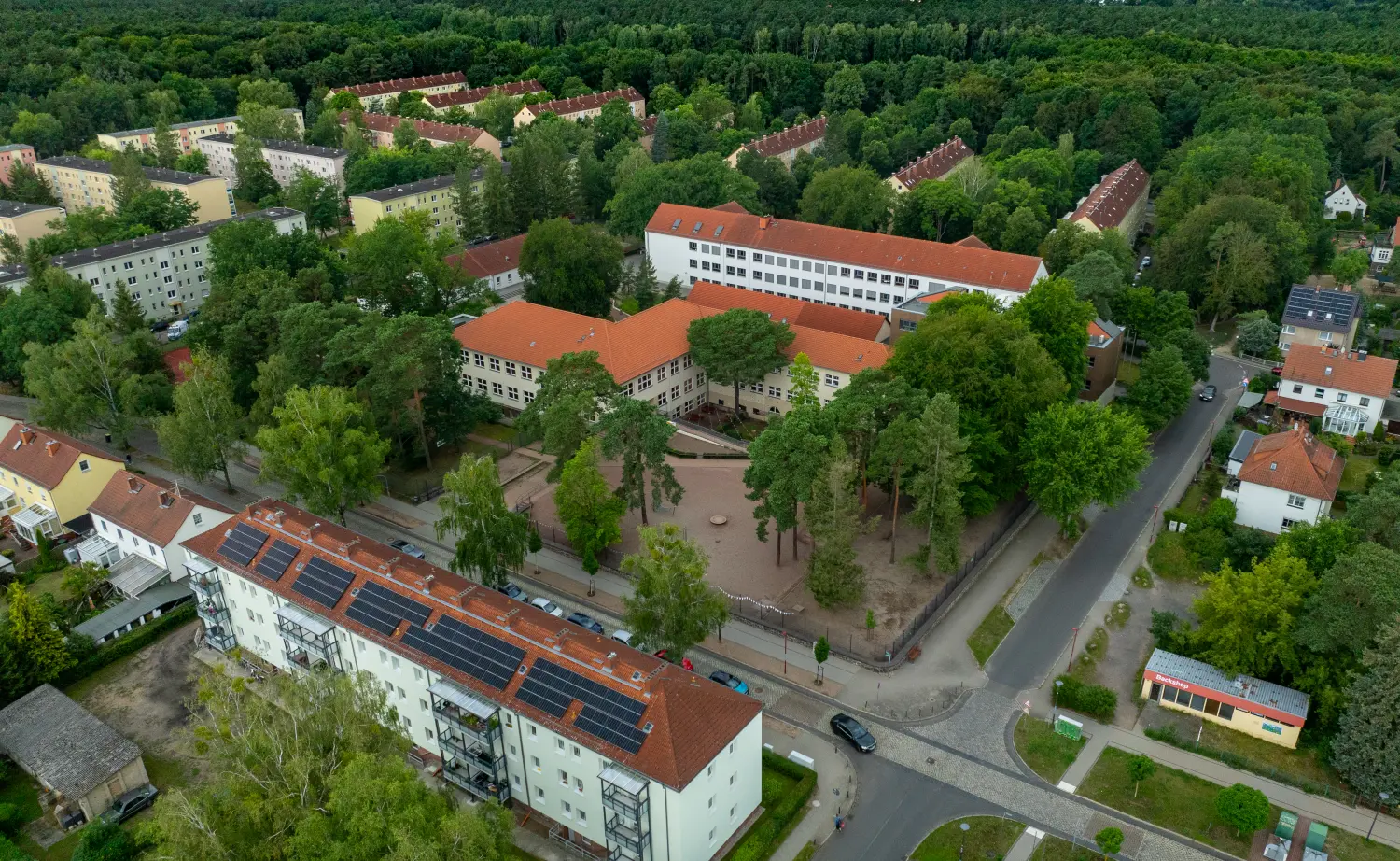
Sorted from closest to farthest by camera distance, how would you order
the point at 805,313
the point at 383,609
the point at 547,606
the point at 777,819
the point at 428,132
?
1. the point at 777,819
2. the point at 383,609
3. the point at 547,606
4. the point at 805,313
5. the point at 428,132

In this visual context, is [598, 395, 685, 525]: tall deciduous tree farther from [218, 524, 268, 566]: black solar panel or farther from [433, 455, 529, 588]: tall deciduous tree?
[218, 524, 268, 566]: black solar panel

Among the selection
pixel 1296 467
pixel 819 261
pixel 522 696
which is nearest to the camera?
pixel 522 696

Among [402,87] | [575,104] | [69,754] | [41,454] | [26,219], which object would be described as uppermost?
[402,87]

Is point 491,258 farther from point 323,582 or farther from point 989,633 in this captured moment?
point 989,633

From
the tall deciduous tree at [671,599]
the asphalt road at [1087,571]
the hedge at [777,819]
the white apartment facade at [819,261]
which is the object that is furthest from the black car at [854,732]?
the white apartment facade at [819,261]

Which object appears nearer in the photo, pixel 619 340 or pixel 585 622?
pixel 585 622

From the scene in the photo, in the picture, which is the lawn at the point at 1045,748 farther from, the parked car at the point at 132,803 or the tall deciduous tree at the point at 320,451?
the tall deciduous tree at the point at 320,451

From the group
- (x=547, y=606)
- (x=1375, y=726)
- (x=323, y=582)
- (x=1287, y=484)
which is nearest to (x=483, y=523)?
(x=547, y=606)
